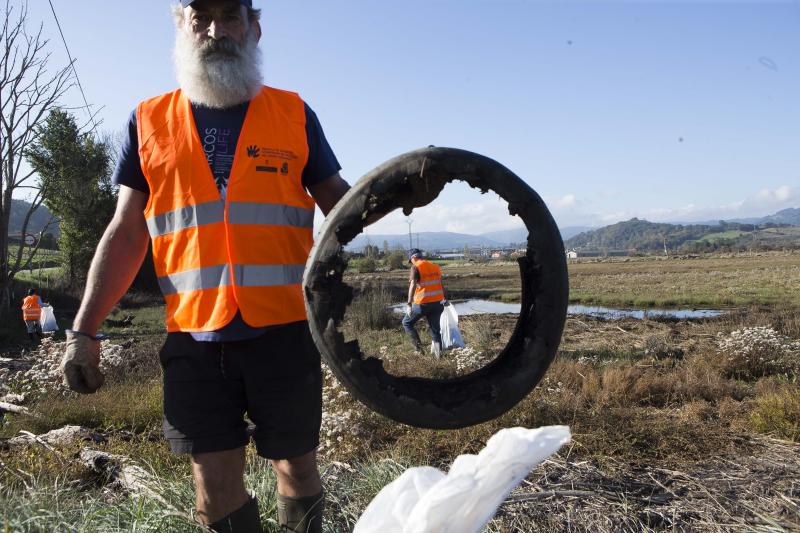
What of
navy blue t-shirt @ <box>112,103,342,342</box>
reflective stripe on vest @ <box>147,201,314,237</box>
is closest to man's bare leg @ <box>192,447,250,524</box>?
navy blue t-shirt @ <box>112,103,342,342</box>

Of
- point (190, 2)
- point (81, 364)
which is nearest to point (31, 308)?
point (81, 364)

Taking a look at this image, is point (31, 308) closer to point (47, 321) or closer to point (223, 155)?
point (47, 321)

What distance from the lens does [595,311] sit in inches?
795

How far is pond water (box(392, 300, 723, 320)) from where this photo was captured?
707 inches

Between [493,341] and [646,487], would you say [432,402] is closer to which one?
[646,487]

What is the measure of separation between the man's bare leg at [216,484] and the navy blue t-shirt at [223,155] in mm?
460

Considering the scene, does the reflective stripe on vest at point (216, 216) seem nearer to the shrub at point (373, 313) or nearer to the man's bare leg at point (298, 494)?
the man's bare leg at point (298, 494)

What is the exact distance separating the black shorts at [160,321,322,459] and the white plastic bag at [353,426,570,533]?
1.98 feet

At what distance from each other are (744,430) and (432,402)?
15.2 ft

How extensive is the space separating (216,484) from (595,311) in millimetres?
19683

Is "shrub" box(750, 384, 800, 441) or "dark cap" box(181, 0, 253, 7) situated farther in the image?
"shrub" box(750, 384, 800, 441)

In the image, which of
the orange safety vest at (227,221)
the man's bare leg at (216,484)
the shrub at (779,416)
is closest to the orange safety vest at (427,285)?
the shrub at (779,416)

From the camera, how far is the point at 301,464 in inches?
89.9

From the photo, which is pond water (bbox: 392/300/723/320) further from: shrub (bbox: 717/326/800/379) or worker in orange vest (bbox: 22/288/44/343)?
worker in orange vest (bbox: 22/288/44/343)
